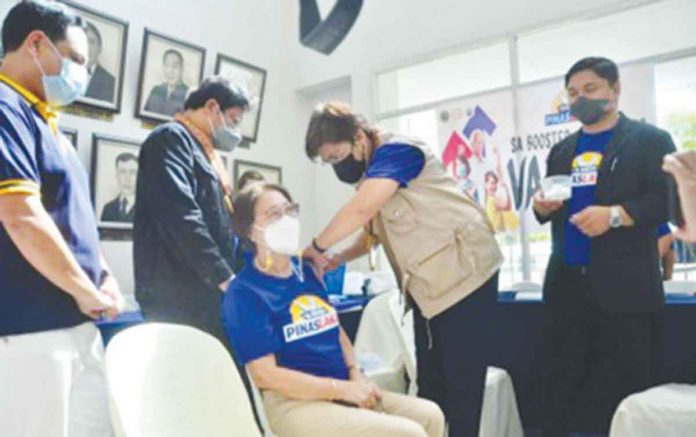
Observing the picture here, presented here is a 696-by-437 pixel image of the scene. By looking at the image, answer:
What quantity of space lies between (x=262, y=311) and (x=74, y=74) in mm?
753

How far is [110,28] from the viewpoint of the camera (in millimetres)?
3146

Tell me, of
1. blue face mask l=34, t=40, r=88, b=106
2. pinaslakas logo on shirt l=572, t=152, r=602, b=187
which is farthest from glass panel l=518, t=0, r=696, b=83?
blue face mask l=34, t=40, r=88, b=106

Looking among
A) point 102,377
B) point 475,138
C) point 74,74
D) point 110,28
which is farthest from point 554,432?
point 110,28

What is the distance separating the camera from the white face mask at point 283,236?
1570 mm

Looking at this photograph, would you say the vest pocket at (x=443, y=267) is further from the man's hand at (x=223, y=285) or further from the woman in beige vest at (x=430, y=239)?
the man's hand at (x=223, y=285)

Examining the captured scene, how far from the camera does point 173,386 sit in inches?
49.2

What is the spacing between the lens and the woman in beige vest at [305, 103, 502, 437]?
1.64m

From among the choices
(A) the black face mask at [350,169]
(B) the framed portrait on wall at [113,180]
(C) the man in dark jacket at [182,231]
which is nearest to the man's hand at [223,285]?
(C) the man in dark jacket at [182,231]

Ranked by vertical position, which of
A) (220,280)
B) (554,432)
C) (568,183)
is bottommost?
(554,432)

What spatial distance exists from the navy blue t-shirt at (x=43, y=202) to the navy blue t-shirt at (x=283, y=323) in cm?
37

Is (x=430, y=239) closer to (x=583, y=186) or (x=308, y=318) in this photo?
(x=308, y=318)

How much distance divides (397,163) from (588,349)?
1.02 m

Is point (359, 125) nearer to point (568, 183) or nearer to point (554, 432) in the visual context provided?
point (568, 183)

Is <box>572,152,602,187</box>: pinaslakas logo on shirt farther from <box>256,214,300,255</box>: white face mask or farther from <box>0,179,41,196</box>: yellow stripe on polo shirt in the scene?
<box>0,179,41,196</box>: yellow stripe on polo shirt
